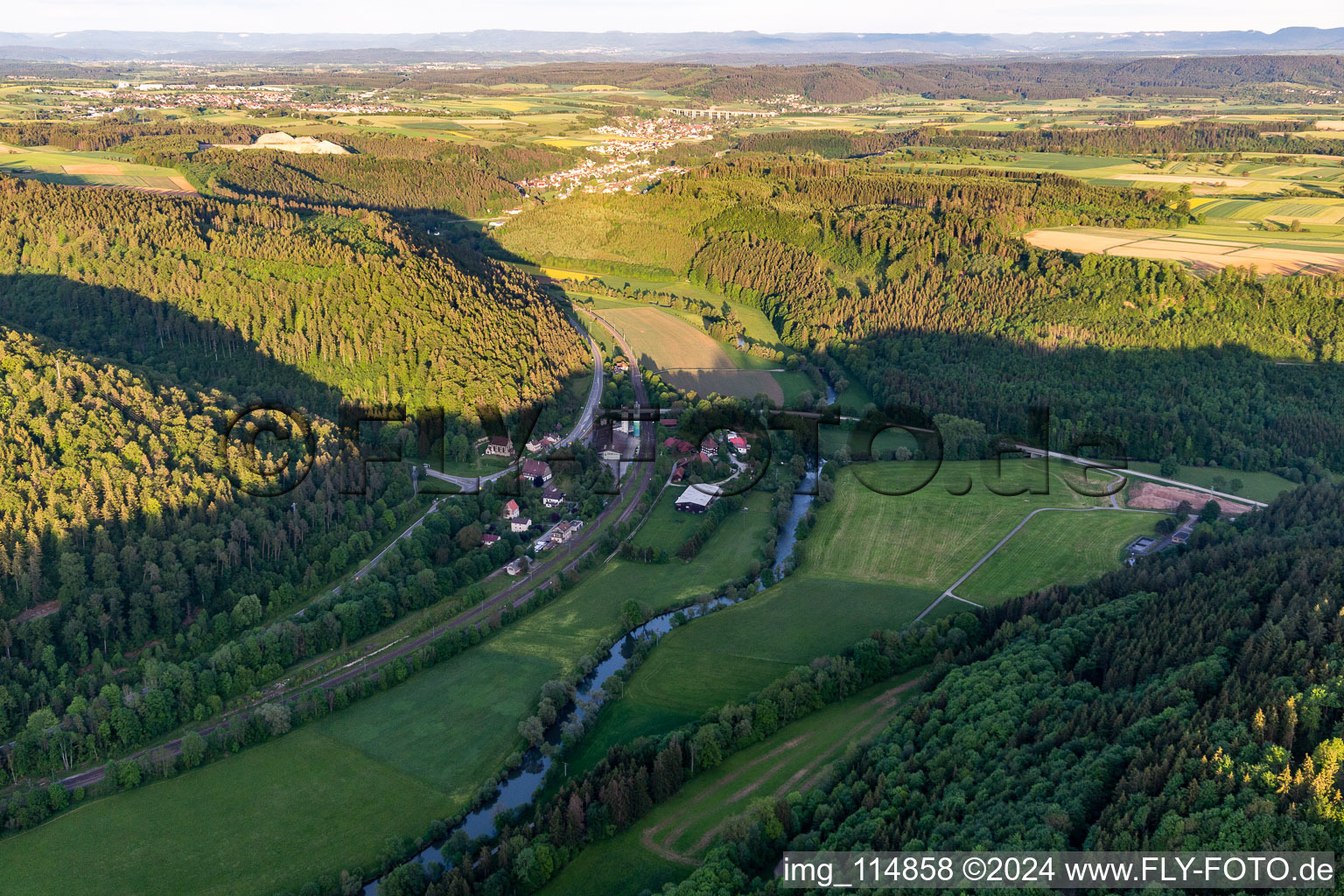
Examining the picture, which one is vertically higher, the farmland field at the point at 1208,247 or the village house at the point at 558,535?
the farmland field at the point at 1208,247

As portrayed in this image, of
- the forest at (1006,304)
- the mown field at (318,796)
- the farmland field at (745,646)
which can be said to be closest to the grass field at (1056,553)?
the farmland field at (745,646)

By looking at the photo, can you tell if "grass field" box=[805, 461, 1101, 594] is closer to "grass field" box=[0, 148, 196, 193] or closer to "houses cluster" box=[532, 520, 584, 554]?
"houses cluster" box=[532, 520, 584, 554]

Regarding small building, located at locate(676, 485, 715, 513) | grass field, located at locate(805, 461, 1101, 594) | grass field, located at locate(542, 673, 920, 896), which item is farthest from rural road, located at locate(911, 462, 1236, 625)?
small building, located at locate(676, 485, 715, 513)

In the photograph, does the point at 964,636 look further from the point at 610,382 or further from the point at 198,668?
the point at 610,382

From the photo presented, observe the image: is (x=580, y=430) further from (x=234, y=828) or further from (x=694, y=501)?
(x=234, y=828)
